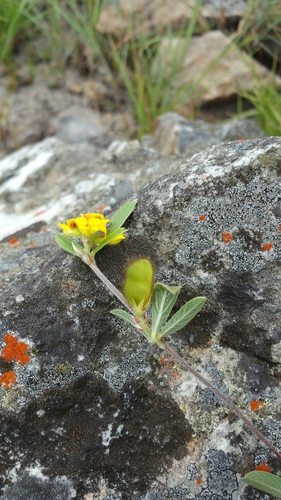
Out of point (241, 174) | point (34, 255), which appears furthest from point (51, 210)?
point (241, 174)

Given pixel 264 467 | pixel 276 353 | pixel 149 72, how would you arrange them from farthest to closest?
pixel 149 72 → pixel 276 353 → pixel 264 467

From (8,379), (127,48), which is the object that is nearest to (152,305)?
(8,379)

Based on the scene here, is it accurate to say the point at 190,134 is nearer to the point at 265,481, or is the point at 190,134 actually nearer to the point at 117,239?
the point at 117,239

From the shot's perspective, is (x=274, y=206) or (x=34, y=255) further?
(x=34, y=255)

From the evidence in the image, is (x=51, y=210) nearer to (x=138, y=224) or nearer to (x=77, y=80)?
(x=138, y=224)

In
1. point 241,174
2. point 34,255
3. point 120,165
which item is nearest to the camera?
point 241,174

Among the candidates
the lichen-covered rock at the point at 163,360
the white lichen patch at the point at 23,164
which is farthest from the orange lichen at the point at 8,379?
the white lichen patch at the point at 23,164
